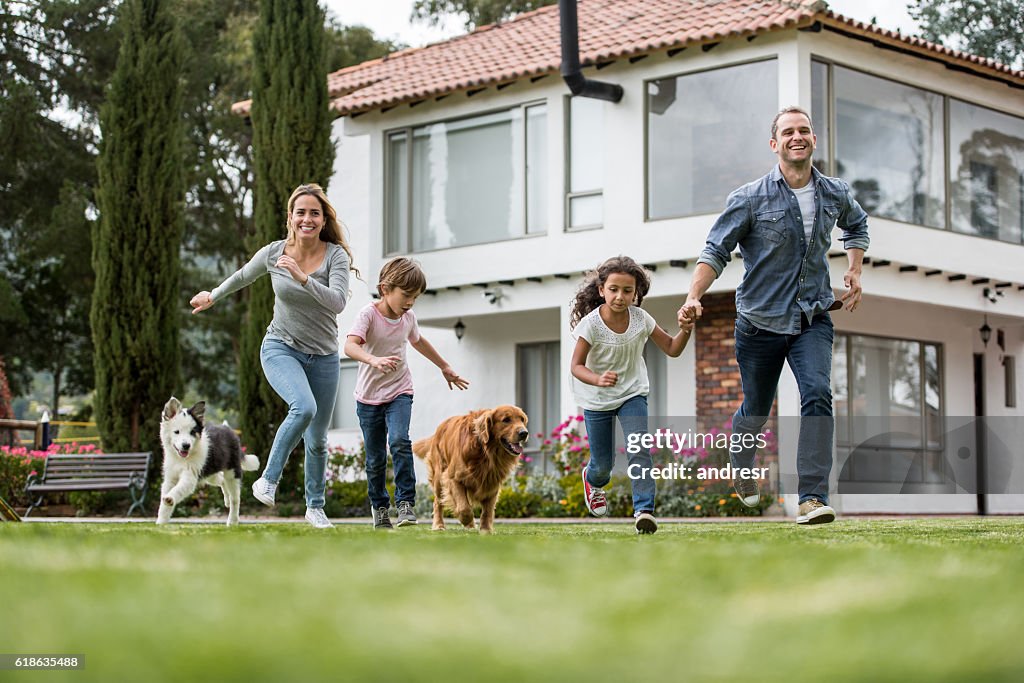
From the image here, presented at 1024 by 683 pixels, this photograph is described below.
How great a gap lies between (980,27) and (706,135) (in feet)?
63.1

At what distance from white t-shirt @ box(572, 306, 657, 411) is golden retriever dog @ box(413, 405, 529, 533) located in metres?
0.48

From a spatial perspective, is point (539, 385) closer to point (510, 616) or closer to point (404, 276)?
point (404, 276)

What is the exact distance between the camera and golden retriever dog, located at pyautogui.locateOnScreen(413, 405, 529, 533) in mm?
7824

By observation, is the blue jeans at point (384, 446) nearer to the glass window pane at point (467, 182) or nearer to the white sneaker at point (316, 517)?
the white sneaker at point (316, 517)

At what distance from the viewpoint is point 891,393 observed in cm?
1970

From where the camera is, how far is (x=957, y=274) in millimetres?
18406

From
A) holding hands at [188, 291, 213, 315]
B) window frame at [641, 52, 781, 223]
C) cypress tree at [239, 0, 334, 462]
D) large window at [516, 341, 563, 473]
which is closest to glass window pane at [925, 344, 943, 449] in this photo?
window frame at [641, 52, 781, 223]

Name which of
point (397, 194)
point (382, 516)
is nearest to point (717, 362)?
point (397, 194)

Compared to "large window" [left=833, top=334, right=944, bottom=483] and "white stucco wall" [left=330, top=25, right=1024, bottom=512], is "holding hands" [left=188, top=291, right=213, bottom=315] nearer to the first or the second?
"white stucco wall" [left=330, top=25, right=1024, bottom=512]

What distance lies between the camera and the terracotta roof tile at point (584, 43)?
16688 millimetres

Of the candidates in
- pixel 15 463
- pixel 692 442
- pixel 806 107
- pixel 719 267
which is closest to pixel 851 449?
pixel 692 442

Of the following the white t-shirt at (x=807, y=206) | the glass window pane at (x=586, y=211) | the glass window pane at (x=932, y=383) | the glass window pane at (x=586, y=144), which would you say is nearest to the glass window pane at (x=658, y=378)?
the glass window pane at (x=586, y=211)

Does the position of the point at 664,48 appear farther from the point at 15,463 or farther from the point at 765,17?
the point at 15,463

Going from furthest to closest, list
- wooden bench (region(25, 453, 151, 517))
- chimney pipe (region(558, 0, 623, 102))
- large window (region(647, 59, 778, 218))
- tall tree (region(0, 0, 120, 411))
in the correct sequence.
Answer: tall tree (region(0, 0, 120, 411)), wooden bench (region(25, 453, 151, 517)), chimney pipe (region(558, 0, 623, 102)), large window (region(647, 59, 778, 218))
